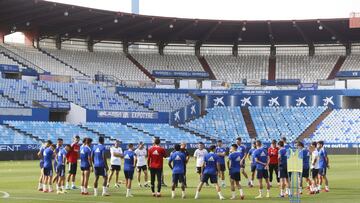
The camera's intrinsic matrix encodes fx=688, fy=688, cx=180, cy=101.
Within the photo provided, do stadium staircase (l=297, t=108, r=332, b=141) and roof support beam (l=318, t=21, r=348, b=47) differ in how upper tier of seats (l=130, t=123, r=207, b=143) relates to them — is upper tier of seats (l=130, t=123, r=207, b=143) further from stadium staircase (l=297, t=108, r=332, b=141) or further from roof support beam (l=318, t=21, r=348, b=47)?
roof support beam (l=318, t=21, r=348, b=47)

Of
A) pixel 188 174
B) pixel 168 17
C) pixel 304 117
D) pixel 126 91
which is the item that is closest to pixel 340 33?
pixel 304 117

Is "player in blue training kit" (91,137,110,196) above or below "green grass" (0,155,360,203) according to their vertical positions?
above

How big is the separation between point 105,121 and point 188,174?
35797mm

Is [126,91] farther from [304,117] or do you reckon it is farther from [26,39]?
[304,117]

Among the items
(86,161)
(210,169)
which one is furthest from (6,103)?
(210,169)

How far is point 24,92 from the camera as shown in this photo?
240 feet

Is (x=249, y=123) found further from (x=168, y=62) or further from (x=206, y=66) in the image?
(x=168, y=62)

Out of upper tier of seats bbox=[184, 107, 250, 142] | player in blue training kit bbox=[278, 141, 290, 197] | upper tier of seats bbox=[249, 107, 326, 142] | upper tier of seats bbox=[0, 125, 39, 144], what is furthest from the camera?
upper tier of seats bbox=[249, 107, 326, 142]

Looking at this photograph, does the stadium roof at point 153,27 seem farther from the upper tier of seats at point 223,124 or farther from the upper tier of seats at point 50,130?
the upper tier of seats at point 50,130

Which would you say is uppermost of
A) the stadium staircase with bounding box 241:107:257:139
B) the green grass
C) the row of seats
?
the row of seats

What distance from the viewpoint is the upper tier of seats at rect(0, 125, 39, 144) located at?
191 ft

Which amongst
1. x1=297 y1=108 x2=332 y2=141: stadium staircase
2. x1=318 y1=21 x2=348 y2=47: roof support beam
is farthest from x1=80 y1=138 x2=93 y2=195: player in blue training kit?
x1=318 y1=21 x2=348 y2=47: roof support beam

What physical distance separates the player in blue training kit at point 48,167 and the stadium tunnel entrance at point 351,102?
65.5 meters

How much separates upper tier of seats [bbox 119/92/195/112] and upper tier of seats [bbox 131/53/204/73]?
7995mm
